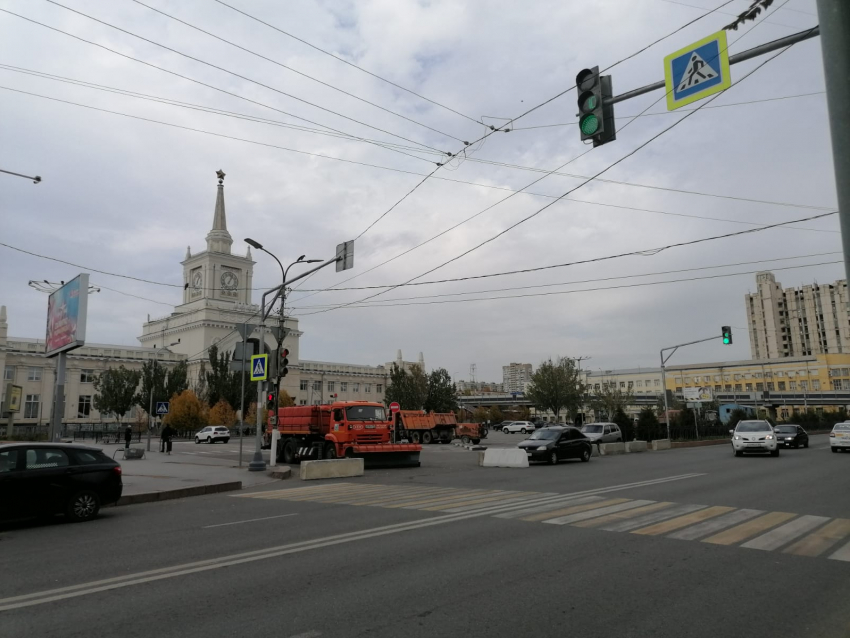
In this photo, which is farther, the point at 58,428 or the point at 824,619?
the point at 58,428

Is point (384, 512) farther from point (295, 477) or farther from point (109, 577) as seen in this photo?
point (295, 477)

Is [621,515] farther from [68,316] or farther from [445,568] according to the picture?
[68,316]

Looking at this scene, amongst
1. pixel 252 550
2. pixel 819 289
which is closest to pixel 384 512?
pixel 252 550

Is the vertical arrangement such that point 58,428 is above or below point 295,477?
above

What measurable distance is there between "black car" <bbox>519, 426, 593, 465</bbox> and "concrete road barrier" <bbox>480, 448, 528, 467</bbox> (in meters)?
0.78

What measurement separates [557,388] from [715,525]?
191 ft

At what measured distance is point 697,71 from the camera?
7.66m

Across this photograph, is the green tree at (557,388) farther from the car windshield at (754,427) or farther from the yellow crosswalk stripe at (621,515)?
the yellow crosswalk stripe at (621,515)

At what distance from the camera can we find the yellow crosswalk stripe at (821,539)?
7.90m

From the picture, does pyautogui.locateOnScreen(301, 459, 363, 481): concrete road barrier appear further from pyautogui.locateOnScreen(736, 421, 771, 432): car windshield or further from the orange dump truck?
pyautogui.locateOnScreen(736, 421, 771, 432): car windshield

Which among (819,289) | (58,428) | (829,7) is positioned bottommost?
(58,428)

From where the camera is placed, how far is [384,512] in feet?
37.7

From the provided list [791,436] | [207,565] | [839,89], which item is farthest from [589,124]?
[791,436]

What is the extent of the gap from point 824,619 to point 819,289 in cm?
16674
